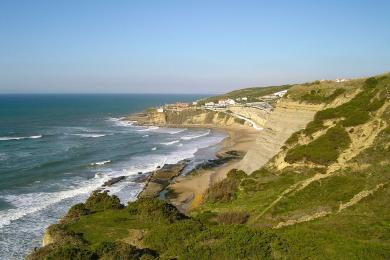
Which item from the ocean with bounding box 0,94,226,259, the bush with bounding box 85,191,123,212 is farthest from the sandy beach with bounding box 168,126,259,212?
the bush with bounding box 85,191,123,212

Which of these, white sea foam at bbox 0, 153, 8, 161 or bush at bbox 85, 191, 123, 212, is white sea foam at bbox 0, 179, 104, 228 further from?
white sea foam at bbox 0, 153, 8, 161

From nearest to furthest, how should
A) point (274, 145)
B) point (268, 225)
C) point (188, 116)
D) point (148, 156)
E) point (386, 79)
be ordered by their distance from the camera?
1. point (268, 225)
2. point (386, 79)
3. point (274, 145)
4. point (148, 156)
5. point (188, 116)

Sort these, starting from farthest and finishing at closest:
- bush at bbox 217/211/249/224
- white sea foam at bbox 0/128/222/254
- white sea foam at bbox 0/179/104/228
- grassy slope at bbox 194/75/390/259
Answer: white sea foam at bbox 0/128/222/254, white sea foam at bbox 0/179/104/228, bush at bbox 217/211/249/224, grassy slope at bbox 194/75/390/259

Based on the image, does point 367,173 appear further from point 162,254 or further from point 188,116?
point 188,116

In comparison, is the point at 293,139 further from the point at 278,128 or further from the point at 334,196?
the point at 334,196

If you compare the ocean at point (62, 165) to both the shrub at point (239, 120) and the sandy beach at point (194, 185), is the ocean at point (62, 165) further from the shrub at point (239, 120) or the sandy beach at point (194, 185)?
the shrub at point (239, 120)

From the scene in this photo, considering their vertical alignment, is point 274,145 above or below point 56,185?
above

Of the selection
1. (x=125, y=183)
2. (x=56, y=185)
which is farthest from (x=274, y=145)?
(x=56, y=185)
